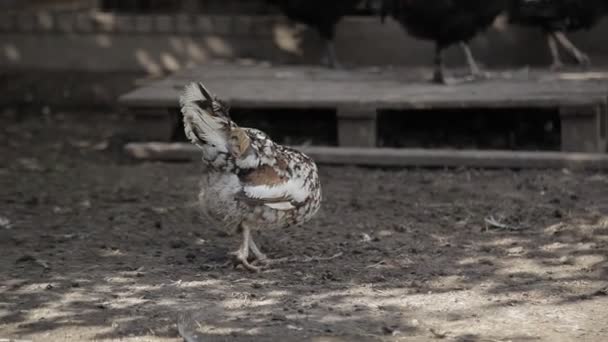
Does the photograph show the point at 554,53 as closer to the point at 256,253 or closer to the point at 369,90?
the point at 369,90

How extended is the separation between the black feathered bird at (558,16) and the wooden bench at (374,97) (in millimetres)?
420

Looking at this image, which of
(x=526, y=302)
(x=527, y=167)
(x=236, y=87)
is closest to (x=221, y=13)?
(x=236, y=87)

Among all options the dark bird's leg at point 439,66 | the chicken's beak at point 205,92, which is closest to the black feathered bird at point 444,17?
the dark bird's leg at point 439,66

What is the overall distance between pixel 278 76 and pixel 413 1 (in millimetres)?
1396

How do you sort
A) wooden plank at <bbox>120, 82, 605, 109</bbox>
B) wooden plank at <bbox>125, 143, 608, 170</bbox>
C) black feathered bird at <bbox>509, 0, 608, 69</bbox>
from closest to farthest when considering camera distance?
wooden plank at <bbox>125, 143, 608, 170</bbox>
wooden plank at <bbox>120, 82, 605, 109</bbox>
black feathered bird at <bbox>509, 0, 608, 69</bbox>

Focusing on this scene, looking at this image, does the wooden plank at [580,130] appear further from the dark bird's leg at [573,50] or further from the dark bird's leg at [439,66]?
the dark bird's leg at [573,50]

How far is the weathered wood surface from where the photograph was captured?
714 centimetres

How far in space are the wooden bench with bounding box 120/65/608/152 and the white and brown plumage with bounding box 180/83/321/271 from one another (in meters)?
2.31

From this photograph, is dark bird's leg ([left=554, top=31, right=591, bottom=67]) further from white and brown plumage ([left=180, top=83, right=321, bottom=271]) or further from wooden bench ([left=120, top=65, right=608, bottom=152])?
white and brown plumage ([left=180, top=83, right=321, bottom=271])

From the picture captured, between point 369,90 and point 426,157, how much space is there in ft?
2.84

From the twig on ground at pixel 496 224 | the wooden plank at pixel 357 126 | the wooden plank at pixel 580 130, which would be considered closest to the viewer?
the twig on ground at pixel 496 224

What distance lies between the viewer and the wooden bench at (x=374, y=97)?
6.98 m

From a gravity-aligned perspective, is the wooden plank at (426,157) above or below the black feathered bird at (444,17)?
below

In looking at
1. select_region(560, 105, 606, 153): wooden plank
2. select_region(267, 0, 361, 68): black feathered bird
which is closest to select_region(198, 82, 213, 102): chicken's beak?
select_region(560, 105, 606, 153): wooden plank
